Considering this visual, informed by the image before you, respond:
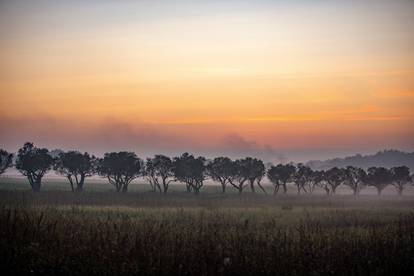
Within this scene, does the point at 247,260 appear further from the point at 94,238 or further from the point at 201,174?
the point at 201,174

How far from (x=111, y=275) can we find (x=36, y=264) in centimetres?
159

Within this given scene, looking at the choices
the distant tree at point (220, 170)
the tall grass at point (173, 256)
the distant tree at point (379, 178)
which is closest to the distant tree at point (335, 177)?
the distant tree at point (379, 178)

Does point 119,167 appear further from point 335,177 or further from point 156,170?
point 335,177

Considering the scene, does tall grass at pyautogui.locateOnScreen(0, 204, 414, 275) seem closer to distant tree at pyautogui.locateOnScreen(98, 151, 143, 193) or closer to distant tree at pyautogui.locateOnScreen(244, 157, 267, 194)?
distant tree at pyautogui.locateOnScreen(98, 151, 143, 193)

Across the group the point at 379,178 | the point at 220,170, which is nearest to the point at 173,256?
the point at 220,170

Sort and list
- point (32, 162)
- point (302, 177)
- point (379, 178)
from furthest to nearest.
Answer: point (302, 177) < point (379, 178) < point (32, 162)

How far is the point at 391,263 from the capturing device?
9867mm

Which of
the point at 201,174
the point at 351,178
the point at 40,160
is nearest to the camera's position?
the point at 40,160

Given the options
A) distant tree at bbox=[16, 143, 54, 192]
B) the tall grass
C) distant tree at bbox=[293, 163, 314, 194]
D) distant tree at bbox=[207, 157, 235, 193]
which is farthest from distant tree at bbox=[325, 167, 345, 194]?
the tall grass

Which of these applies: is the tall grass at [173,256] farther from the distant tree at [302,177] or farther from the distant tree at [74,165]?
the distant tree at [302,177]

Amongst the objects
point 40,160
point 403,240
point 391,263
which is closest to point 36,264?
point 391,263

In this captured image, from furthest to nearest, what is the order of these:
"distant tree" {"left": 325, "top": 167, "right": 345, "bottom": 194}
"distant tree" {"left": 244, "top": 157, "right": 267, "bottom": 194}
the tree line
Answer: "distant tree" {"left": 325, "top": 167, "right": 345, "bottom": 194}
"distant tree" {"left": 244, "top": 157, "right": 267, "bottom": 194}
the tree line

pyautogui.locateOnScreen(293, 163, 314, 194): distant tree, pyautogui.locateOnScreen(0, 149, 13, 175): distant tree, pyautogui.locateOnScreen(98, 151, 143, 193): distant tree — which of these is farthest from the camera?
pyautogui.locateOnScreen(293, 163, 314, 194): distant tree

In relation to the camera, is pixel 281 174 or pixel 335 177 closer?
pixel 281 174
